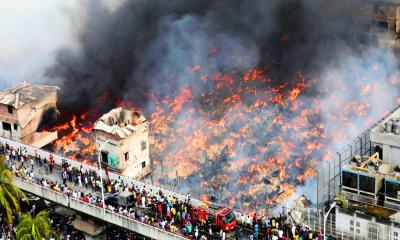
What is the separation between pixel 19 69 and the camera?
2805 inches

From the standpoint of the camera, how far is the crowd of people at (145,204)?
41312mm

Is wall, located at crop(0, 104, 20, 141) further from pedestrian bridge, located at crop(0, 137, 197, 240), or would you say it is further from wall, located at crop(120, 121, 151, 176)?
wall, located at crop(120, 121, 151, 176)

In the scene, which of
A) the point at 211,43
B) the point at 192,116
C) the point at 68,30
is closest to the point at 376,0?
the point at 211,43

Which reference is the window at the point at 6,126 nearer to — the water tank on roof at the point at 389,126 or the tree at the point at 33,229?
the tree at the point at 33,229

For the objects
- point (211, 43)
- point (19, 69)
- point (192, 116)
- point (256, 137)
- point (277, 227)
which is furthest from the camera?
point (211, 43)

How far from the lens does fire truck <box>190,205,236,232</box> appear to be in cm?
4209

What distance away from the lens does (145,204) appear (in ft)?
151

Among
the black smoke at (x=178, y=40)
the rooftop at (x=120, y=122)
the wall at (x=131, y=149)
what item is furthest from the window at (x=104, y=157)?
the black smoke at (x=178, y=40)

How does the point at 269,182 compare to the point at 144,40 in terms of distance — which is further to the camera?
the point at 144,40

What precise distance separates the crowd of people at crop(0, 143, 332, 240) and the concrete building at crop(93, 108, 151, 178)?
14.3 ft

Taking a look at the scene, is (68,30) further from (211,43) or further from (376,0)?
→ (376,0)

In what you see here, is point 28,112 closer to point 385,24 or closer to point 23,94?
point 23,94

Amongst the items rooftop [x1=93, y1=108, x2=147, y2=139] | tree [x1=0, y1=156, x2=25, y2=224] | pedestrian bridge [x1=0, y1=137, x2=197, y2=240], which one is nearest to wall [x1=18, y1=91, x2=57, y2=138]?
pedestrian bridge [x1=0, y1=137, x2=197, y2=240]

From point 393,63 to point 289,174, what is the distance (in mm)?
17402
